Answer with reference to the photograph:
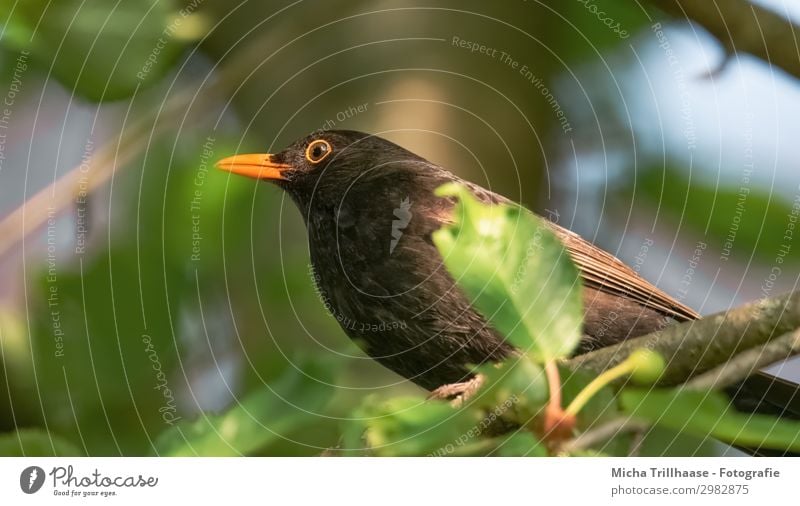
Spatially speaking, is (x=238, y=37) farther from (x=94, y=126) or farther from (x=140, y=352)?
(x=140, y=352)

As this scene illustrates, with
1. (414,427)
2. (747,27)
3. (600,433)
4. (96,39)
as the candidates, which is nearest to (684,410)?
(600,433)

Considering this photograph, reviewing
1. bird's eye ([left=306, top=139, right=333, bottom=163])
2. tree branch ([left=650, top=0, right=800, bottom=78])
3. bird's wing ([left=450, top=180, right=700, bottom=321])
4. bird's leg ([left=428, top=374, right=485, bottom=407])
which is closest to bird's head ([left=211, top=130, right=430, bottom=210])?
bird's eye ([left=306, top=139, right=333, bottom=163])

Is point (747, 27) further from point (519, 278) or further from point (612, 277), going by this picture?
point (519, 278)

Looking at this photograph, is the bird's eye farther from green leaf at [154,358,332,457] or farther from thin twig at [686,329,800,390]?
thin twig at [686,329,800,390]

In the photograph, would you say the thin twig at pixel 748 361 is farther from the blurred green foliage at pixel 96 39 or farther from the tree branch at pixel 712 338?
the blurred green foliage at pixel 96 39

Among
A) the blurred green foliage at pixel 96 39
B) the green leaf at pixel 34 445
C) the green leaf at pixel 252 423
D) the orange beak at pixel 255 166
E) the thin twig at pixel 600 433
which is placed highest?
the blurred green foliage at pixel 96 39

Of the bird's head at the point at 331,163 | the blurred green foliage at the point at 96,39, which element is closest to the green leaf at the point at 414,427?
the bird's head at the point at 331,163

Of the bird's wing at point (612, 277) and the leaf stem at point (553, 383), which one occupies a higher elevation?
the bird's wing at point (612, 277)

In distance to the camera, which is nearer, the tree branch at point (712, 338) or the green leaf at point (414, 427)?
the green leaf at point (414, 427)
